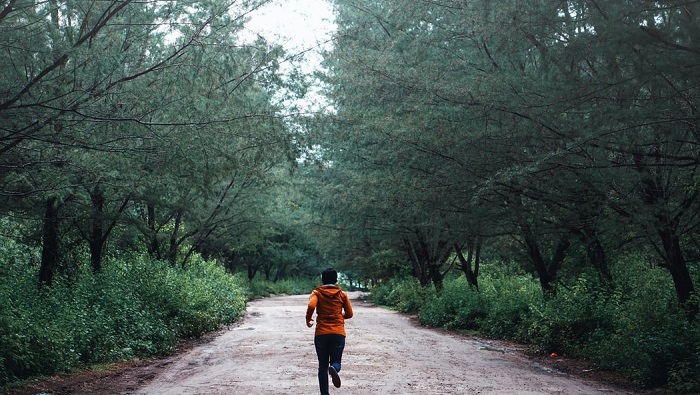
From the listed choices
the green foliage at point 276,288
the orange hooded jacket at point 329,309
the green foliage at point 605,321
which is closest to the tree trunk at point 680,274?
the green foliage at point 605,321

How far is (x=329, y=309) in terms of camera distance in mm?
8891

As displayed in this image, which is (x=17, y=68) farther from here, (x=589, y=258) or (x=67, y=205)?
(x=589, y=258)

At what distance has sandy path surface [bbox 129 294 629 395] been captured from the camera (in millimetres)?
9836

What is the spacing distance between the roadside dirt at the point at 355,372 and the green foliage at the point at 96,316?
1.51 ft

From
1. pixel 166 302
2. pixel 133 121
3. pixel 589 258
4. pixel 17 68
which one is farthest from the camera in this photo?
pixel 166 302

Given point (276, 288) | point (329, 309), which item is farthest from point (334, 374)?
point (276, 288)

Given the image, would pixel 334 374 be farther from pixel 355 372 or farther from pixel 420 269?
pixel 420 269

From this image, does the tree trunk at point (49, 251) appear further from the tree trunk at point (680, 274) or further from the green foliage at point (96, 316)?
the tree trunk at point (680, 274)

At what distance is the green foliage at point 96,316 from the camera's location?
10141mm

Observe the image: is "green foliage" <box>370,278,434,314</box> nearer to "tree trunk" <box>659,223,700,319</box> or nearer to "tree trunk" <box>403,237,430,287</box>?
"tree trunk" <box>403,237,430,287</box>

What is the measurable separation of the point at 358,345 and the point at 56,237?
740 cm

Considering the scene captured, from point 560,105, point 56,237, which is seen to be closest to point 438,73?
point 560,105

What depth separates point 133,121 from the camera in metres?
9.10

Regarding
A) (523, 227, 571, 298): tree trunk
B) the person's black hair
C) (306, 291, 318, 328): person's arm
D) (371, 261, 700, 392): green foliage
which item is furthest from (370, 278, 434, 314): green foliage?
(306, 291, 318, 328): person's arm
